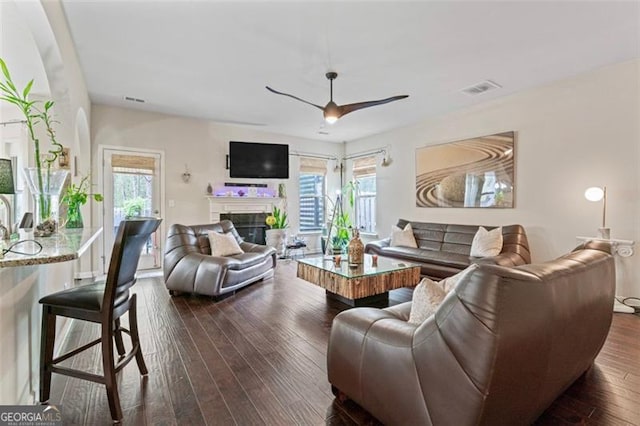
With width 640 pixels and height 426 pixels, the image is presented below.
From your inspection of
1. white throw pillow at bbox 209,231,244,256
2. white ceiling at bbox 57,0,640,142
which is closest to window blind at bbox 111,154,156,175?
white ceiling at bbox 57,0,640,142

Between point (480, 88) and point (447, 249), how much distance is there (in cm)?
234

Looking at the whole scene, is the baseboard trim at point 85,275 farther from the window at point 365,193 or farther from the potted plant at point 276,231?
the window at point 365,193

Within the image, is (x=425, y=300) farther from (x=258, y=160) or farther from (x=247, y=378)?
(x=258, y=160)

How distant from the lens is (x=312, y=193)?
24.7ft

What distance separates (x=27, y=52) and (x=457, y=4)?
3488mm

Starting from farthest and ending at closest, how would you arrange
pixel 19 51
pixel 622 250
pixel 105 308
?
pixel 622 250
pixel 19 51
pixel 105 308

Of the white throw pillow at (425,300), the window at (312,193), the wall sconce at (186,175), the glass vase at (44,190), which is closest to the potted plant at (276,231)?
the window at (312,193)

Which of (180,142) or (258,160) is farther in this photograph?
(258,160)

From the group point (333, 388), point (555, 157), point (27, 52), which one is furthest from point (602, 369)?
point (27, 52)

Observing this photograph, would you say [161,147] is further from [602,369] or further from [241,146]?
[602,369]

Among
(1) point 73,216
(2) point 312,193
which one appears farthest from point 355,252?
(2) point 312,193

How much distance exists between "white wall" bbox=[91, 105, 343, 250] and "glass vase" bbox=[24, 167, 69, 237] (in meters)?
3.46

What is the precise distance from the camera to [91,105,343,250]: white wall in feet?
16.8

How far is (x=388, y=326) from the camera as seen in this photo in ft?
5.13
